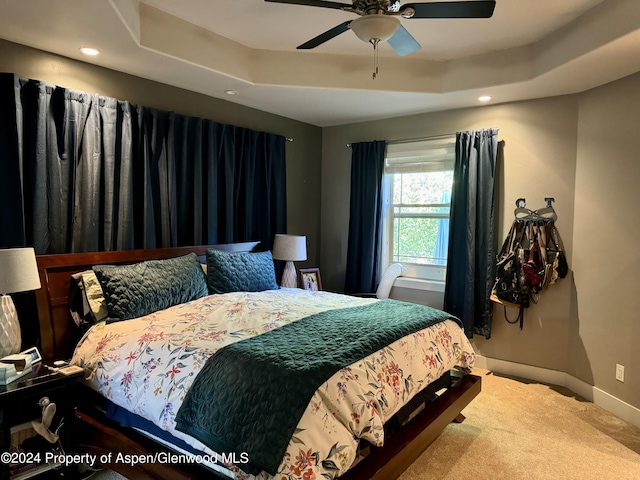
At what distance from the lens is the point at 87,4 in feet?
6.81

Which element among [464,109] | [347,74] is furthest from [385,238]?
[347,74]

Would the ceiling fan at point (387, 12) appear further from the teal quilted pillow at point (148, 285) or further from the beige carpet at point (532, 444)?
the beige carpet at point (532, 444)

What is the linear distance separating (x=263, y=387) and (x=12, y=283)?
1.43 metres

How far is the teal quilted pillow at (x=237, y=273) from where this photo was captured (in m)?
3.16

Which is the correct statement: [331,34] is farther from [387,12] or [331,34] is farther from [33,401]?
[33,401]

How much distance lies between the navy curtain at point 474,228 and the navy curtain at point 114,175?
190 centimetres

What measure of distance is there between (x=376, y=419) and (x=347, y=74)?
8.99 ft

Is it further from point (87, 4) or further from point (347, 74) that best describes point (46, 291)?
point (347, 74)

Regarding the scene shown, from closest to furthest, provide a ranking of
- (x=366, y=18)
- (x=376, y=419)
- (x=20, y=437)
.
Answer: (x=376, y=419), (x=366, y=18), (x=20, y=437)

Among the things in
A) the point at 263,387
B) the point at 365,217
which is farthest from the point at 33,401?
the point at 365,217

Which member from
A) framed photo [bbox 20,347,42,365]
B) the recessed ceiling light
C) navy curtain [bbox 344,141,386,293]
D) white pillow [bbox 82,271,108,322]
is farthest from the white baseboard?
the recessed ceiling light

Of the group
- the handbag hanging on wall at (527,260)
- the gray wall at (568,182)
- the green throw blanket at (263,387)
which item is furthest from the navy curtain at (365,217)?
the green throw blanket at (263,387)

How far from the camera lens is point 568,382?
3.43 metres

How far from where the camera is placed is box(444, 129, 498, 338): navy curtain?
3.68m
